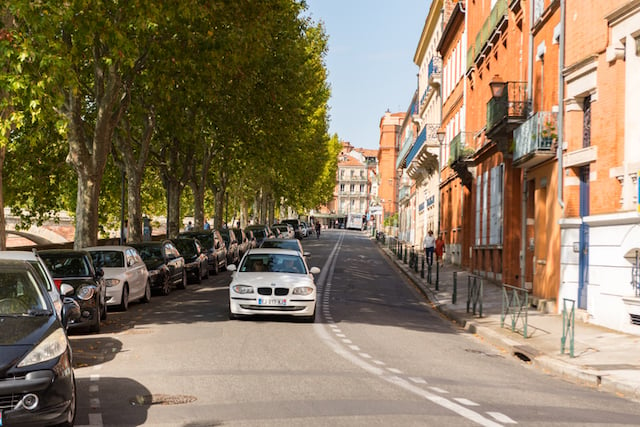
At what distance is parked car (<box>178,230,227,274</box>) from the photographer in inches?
1438

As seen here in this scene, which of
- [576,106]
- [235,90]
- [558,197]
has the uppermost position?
[235,90]

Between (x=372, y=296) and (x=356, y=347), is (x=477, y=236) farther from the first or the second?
(x=356, y=347)

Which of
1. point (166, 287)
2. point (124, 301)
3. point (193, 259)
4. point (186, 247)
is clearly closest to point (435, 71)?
point (186, 247)

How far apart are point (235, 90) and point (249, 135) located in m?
6.44

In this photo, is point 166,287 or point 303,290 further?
point 166,287

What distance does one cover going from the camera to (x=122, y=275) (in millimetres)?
20984

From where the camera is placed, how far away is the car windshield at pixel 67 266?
1778 cm

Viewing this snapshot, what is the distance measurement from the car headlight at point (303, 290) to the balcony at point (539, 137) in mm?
7780

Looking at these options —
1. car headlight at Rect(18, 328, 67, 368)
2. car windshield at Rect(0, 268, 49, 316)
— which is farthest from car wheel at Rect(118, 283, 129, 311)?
car headlight at Rect(18, 328, 67, 368)

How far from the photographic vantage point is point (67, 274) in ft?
58.2

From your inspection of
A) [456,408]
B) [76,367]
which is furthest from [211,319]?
[456,408]

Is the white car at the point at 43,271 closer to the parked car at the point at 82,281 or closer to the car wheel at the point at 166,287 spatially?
the parked car at the point at 82,281

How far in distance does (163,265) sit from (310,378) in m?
15.9

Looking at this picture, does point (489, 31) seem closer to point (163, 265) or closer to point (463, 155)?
point (463, 155)
